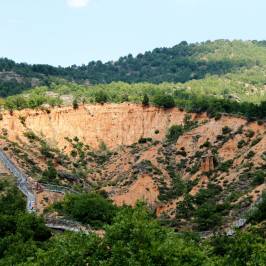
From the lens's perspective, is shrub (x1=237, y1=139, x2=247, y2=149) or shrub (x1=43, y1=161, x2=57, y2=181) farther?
shrub (x1=237, y1=139, x2=247, y2=149)

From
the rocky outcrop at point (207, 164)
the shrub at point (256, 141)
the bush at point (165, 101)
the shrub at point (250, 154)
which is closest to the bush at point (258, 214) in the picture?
the shrub at point (250, 154)

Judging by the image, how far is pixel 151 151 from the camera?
367 feet

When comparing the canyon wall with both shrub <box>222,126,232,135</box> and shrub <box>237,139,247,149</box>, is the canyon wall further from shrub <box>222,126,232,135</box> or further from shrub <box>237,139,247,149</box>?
shrub <box>237,139,247,149</box>

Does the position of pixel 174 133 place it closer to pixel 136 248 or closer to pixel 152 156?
pixel 152 156

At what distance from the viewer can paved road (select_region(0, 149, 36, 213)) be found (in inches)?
3248

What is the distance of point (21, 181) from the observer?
91.6 m

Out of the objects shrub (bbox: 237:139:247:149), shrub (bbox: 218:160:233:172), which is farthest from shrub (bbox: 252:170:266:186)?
shrub (bbox: 237:139:247:149)

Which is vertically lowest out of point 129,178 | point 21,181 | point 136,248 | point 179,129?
point 129,178

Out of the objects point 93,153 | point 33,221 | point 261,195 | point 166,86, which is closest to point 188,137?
point 93,153

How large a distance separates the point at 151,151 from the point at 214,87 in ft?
237

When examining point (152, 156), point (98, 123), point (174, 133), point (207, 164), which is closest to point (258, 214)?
point (207, 164)

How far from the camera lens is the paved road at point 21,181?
82500 mm

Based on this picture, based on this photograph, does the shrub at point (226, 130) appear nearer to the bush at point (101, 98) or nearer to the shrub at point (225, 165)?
the shrub at point (225, 165)

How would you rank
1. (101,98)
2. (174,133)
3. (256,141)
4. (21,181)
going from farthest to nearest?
1. (101,98)
2. (174,133)
3. (256,141)
4. (21,181)
